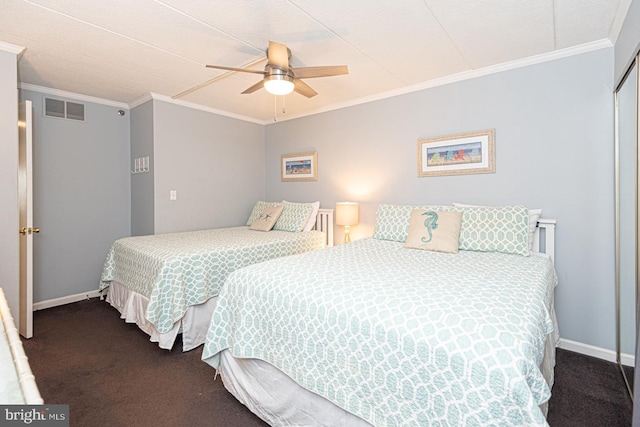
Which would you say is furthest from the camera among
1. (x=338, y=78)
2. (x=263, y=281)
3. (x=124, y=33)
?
(x=338, y=78)

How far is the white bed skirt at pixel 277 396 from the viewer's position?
4.69ft

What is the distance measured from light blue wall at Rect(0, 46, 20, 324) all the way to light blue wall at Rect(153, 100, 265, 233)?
1.27 m

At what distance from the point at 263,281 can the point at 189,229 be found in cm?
266

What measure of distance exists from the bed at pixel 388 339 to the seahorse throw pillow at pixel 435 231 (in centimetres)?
24

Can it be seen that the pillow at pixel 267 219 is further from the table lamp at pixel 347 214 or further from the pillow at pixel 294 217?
the table lamp at pixel 347 214

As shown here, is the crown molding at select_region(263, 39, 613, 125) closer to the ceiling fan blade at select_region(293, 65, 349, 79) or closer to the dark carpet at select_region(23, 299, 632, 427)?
the ceiling fan blade at select_region(293, 65, 349, 79)

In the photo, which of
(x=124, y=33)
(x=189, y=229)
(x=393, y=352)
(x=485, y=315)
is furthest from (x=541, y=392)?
(x=189, y=229)

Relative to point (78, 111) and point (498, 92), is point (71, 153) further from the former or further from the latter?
point (498, 92)

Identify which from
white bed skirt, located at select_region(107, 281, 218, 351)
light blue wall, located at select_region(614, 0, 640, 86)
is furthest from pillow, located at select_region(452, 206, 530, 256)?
white bed skirt, located at select_region(107, 281, 218, 351)

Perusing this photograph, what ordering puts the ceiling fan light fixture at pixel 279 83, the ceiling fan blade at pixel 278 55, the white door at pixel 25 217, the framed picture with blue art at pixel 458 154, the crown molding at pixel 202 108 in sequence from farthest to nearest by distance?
the crown molding at pixel 202 108
the framed picture with blue art at pixel 458 154
the white door at pixel 25 217
the ceiling fan light fixture at pixel 279 83
the ceiling fan blade at pixel 278 55

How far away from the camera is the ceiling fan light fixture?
7.38 feet

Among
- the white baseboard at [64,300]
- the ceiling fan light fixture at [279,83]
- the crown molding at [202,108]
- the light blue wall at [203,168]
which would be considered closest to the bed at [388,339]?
the ceiling fan light fixture at [279,83]

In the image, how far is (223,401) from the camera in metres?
1.89

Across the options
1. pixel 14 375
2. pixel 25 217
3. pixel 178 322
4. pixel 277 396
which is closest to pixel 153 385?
pixel 178 322
